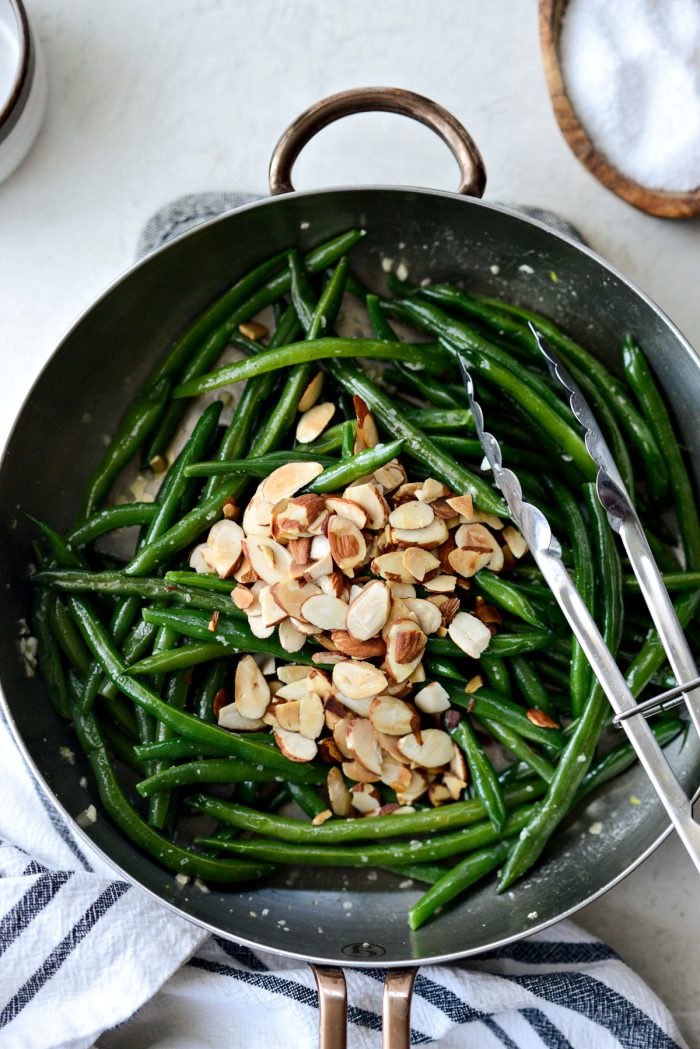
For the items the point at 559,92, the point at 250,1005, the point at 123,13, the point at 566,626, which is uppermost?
the point at 123,13

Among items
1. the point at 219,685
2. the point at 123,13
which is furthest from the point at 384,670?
the point at 123,13

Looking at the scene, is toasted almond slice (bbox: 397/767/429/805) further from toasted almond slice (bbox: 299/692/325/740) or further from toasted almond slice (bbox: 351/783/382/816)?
toasted almond slice (bbox: 299/692/325/740)

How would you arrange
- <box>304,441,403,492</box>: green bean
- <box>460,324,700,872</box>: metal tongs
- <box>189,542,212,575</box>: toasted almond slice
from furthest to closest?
<box>189,542,212,575</box>: toasted almond slice → <box>304,441,403,492</box>: green bean → <box>460,324,700,872</box>: metal tongs

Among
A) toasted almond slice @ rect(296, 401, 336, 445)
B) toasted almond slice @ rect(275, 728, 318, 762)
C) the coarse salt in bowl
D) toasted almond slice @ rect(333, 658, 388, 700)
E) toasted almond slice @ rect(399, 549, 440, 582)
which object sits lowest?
toasted almond slice @ rect(275, 728, 318, 762)

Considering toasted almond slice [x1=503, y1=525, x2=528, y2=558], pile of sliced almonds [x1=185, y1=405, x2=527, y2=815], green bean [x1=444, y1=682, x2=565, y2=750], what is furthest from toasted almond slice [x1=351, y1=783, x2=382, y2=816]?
toasted almond slice [x1=503, y1=525, x2=528, y2=558]

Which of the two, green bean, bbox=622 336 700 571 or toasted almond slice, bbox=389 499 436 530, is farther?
green bean, bbox=622 336 700 571

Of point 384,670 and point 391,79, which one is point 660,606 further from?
point 391,79
